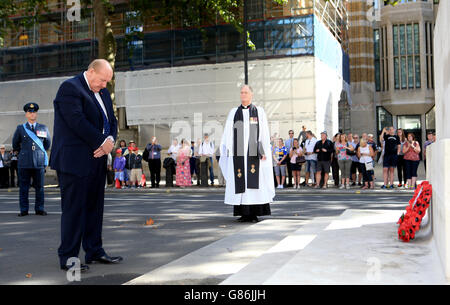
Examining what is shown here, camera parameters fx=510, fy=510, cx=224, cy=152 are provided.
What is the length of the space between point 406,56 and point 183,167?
28.4m

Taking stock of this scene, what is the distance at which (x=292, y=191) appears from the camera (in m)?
15.3

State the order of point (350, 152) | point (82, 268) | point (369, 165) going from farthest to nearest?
point (350, 152), point (369, 165), point (82, 268)

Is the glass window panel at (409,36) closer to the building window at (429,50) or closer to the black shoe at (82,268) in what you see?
the building window at (429,50)

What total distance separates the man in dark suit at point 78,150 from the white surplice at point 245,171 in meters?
3.32

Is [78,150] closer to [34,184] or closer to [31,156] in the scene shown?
[31,156]

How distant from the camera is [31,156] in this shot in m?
9.22

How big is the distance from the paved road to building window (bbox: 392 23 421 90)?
3168cm

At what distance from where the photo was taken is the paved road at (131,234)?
4.59 metres

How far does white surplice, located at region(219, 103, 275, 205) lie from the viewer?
7.75m

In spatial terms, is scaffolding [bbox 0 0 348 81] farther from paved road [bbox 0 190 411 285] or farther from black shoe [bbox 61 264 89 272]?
black shoe [bbox 61 264 89 272]

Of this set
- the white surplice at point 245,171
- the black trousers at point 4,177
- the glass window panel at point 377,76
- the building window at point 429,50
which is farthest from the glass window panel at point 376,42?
the white surplice at point 245,171

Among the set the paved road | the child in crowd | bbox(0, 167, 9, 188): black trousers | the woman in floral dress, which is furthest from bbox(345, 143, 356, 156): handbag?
bbox(0, 167, 9, 188): black trousers

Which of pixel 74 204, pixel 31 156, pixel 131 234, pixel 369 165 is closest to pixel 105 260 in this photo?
pixel 74 204

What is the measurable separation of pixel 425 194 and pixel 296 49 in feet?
65.8
